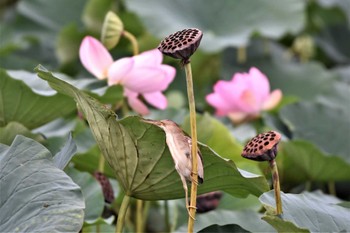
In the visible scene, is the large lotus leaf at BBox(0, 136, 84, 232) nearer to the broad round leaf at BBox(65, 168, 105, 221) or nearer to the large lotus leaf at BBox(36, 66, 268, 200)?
the large lotus leaf at BBox(36, 66, 268, 200)

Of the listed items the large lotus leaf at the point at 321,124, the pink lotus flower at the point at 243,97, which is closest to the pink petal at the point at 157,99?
the pink lotus flower at the point at 243,97

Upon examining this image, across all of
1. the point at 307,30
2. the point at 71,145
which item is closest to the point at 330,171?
the point at 71,145

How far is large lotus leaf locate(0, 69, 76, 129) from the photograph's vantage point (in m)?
1.33

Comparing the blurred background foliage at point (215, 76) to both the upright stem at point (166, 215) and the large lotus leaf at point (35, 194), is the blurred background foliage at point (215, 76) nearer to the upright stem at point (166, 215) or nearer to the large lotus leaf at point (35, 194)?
the upright stem at point (166, 215)

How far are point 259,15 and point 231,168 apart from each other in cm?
146

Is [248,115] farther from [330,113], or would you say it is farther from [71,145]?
[71,145]

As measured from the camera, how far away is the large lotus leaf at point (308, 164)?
64.3 inches

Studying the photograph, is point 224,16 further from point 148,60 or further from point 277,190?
point 277,190

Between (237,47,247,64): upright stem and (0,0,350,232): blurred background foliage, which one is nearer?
(0,0,350,232): blurred background foliage

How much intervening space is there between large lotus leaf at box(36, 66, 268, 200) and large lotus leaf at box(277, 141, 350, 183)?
1.96ft

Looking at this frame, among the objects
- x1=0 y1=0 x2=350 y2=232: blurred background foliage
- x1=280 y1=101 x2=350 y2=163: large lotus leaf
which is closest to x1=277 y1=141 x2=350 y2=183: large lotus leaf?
x1=0 y1=0 x2=350 y2=232: blurred background foliage

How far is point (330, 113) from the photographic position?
1.94 meters

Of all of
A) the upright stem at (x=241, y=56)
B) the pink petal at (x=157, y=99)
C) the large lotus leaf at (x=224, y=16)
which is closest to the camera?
the pink petal at (x=157, y=99)

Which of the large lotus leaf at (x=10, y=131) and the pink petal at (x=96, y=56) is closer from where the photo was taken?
the large lotus leaf at (x=10, y=131)
